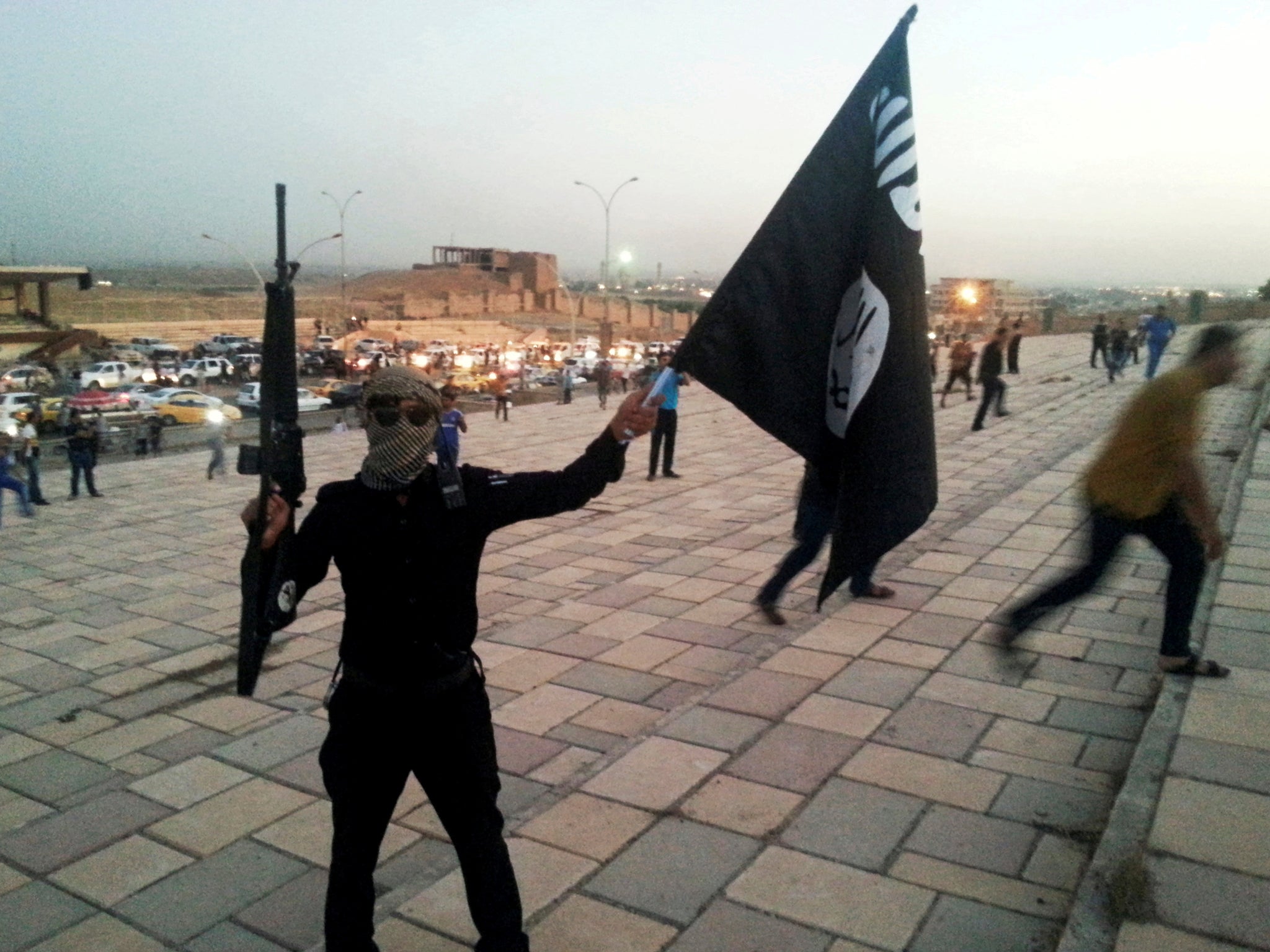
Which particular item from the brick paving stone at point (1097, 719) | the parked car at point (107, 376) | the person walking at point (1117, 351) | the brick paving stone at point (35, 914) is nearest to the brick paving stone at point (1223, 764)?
the brick paving stone at point (1097, 719)

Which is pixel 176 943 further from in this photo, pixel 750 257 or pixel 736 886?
pixel 750 257

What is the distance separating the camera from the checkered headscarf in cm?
213

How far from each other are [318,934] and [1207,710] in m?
3.16

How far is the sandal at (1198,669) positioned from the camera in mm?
4066

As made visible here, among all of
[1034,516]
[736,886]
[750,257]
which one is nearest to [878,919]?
[736,886]

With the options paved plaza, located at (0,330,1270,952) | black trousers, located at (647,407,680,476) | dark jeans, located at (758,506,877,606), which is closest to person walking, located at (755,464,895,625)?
dark jeans, located at (758,506,877,606)

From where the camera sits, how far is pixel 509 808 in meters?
3.62

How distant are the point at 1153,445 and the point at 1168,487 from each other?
171mm

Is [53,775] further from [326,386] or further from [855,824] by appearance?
[326,386]

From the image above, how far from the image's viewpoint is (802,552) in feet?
17.4

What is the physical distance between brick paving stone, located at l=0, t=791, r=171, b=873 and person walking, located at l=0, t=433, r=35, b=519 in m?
7.45

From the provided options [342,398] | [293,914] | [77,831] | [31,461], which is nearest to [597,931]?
[293,914]

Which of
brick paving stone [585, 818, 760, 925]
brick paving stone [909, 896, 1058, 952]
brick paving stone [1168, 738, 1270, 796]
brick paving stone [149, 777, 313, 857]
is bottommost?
brick paving stone [149, 777, 313, 857]

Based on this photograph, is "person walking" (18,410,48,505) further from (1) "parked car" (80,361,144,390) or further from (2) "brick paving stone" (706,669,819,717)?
(1) "parked car" (80,361,144,390)
